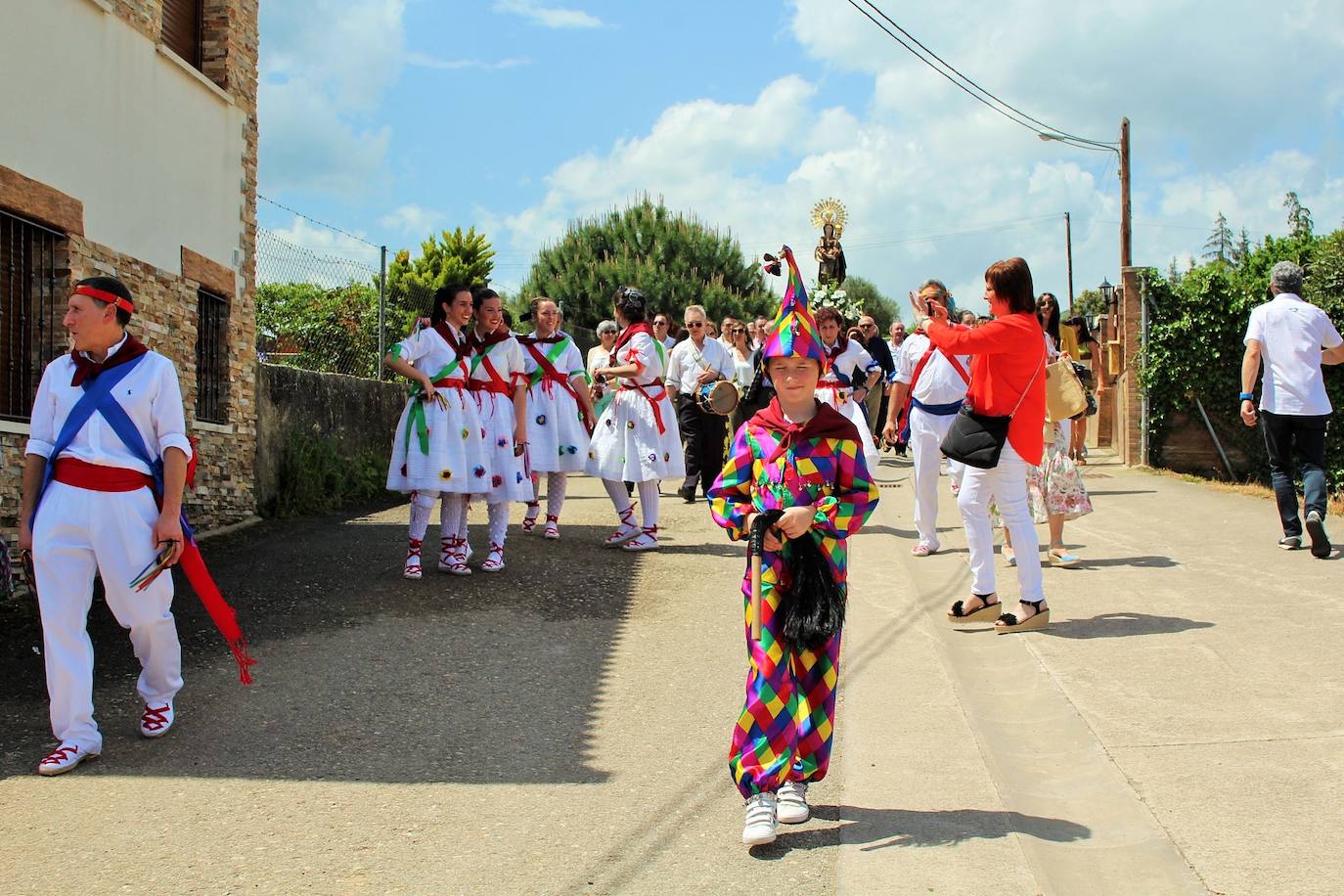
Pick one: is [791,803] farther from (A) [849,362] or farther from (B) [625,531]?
(A) [849,362]

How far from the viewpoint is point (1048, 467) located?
8.70 m

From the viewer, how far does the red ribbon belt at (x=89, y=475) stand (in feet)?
16.3

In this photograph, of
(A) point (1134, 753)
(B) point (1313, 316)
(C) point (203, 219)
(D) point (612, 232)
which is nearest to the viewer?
(A) point (1134, 753)

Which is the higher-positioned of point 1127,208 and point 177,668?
point 1127,208

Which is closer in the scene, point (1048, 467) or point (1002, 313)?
point (1002, 313)

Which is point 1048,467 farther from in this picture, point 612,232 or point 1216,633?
point 612,232

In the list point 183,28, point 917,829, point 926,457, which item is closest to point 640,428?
point 926,457

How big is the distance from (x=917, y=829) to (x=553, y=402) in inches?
254

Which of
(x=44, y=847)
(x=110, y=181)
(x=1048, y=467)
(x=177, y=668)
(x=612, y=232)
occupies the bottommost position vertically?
(x=44, y=847)

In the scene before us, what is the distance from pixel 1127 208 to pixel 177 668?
80.8 feet

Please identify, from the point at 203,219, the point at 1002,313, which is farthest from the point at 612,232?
the point at 1002,313

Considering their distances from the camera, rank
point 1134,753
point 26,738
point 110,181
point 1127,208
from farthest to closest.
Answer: point 1127,208, point 110,181, point 26,738, point 1134,753

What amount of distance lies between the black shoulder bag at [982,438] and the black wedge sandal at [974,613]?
78 centimetres

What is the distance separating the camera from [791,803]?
413 centimetres
